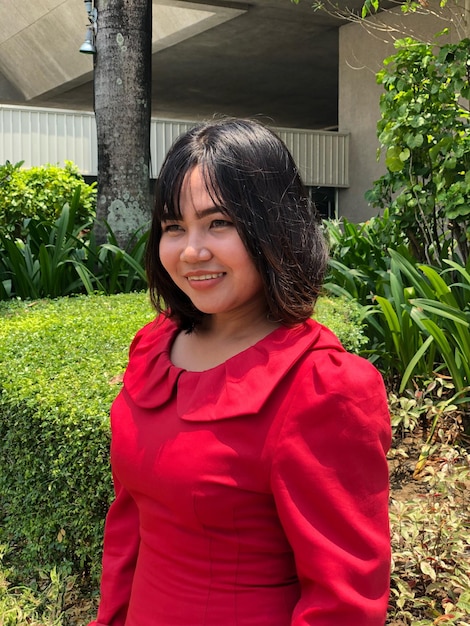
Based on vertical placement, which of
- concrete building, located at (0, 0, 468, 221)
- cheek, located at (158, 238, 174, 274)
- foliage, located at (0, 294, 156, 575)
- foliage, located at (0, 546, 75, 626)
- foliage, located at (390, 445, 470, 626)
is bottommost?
foliage, located at (0, 546, 75, 626)

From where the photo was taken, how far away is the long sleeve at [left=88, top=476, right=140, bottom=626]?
1.48 metres

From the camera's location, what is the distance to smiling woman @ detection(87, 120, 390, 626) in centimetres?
114

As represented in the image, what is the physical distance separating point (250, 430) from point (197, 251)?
0.30m

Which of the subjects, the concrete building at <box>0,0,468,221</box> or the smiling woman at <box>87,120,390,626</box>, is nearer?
the smiling woman at <box>87,120,390,626</box>

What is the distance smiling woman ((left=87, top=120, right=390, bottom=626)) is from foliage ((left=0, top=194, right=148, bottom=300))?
4.17 m

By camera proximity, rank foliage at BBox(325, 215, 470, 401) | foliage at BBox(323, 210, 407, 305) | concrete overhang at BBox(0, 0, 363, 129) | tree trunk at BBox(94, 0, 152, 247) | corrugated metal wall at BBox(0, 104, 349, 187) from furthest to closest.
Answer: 1. concrete overhang at BBox(0, 0, 363, 129)
2. corrugated metal wall at BBox(0, 104, 349, 187)
3. tree trunk at BBox(94, 0, 152, 247)
4. foliage at BBox(323, 210, 407, 305)
5. foliage at BBox(325, 215, 470, 401)

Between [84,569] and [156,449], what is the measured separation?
1564mm

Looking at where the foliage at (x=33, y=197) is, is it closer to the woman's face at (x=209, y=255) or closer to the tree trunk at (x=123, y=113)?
the tree trunk at (x=123, y=113)

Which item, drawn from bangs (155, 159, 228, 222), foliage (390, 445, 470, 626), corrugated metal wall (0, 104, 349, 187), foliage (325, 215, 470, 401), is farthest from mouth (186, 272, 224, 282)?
corrugated metal wall (0, 104, 349, 187)

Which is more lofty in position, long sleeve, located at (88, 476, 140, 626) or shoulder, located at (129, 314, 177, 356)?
shoulder, located at (129, 314, 177, 356)

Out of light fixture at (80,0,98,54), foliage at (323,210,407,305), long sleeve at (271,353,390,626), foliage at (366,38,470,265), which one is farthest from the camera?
light fixture at (80,0,98,54)

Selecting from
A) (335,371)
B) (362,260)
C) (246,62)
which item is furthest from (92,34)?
(246,62)

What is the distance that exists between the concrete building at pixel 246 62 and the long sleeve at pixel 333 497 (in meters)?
9.24

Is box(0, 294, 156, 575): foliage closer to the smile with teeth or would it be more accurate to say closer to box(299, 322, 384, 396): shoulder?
the smile with teeth
